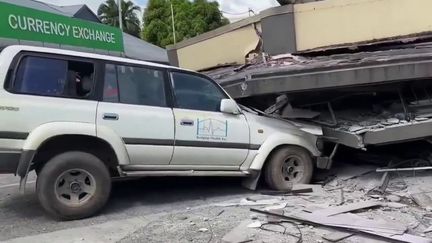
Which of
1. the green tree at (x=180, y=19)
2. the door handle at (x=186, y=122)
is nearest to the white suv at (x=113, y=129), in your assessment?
the door handle at (x=186, y=122)

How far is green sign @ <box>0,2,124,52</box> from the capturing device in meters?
9.88

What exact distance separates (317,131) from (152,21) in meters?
42.4

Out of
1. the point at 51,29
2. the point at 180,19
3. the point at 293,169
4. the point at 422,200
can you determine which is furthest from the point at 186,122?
the point at 180,19

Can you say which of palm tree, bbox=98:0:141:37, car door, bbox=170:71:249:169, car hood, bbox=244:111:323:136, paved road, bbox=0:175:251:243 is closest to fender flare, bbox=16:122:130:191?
paved road, bbox=0:175:251:243

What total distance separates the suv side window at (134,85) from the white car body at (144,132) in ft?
0.28

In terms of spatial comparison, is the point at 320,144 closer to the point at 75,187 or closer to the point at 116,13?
the point at 75,187

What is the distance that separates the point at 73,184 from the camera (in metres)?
6.05

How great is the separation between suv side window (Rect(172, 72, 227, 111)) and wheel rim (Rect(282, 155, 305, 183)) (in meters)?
1.39

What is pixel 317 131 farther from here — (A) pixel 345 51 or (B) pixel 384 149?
(A) pixel 345 51

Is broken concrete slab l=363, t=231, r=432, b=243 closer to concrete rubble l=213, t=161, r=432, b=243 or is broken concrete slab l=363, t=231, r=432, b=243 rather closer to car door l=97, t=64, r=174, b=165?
concrete rubble l=213, t=161, r=432, b=243

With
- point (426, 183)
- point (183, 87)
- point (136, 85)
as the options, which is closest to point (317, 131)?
point (426, 183)

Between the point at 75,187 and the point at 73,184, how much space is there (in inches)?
1.7

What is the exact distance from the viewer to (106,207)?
6.64 m

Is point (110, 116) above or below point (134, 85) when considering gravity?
below
